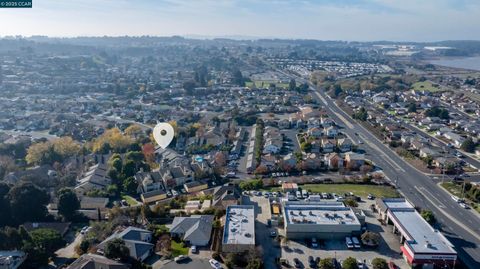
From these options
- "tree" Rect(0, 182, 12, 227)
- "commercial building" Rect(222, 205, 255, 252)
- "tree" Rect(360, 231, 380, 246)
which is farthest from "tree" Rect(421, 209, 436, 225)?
"tree" Rect(0, 182, 12, 227)

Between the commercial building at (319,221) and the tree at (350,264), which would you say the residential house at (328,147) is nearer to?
the commercial building at (319,221)

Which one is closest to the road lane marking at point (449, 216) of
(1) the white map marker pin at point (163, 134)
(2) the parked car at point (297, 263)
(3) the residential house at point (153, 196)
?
(2) the parked car at point (297, 263)

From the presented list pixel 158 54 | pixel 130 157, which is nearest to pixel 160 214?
pixel 130 157

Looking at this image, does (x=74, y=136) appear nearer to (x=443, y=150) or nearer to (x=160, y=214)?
(x=160, y=214)

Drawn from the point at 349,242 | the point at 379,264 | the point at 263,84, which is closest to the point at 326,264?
the point at 379,264

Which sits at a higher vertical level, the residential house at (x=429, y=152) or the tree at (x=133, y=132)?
the residential house at (x=429, y=152)

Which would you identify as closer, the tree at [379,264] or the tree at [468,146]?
the tree at [379,264]
